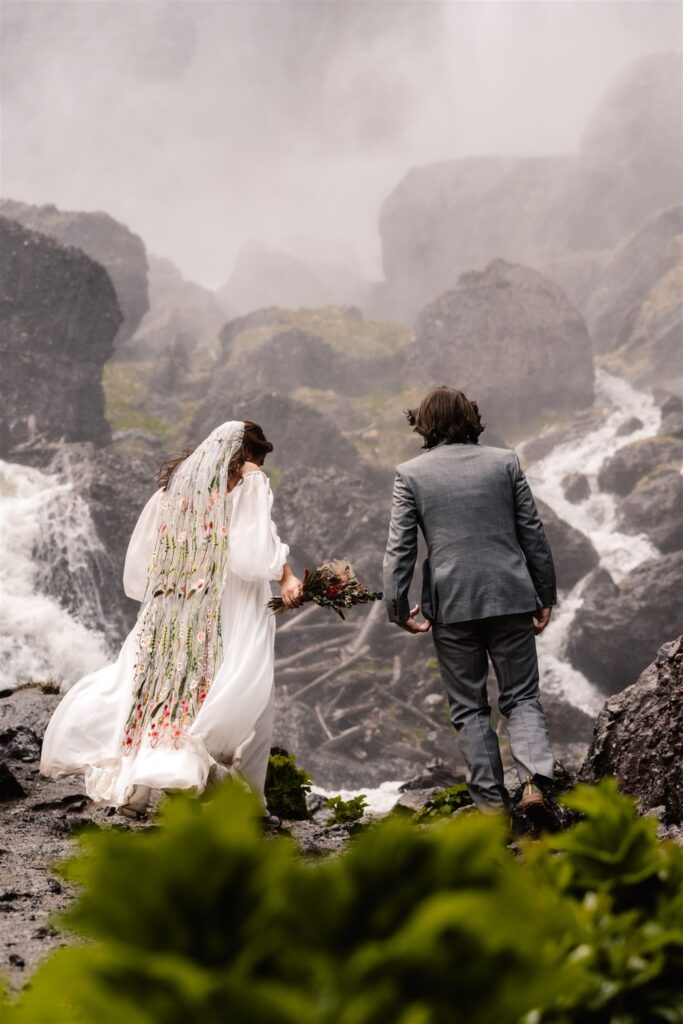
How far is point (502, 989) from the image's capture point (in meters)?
0.72

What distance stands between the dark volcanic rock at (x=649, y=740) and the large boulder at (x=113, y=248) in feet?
202

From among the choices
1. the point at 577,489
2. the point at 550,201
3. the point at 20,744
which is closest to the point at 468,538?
the point at 20,744

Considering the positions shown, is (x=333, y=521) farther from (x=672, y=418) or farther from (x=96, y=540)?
(x=672, y=418)

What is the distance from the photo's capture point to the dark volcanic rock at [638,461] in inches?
1319

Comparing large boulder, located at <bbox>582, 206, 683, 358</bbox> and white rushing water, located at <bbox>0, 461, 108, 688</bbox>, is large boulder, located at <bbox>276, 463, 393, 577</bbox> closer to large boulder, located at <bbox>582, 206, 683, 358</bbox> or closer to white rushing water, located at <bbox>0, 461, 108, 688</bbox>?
white rushing water, located at <bbox>0, 461, 108, 688</bbox>

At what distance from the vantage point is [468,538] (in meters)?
4.08

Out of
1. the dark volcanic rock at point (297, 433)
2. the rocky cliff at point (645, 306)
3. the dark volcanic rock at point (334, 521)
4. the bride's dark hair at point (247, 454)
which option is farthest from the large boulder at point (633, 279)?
the bride's dark hair at point (247, 454)

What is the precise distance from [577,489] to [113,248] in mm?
43742

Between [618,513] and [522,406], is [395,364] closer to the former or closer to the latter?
[522,406]

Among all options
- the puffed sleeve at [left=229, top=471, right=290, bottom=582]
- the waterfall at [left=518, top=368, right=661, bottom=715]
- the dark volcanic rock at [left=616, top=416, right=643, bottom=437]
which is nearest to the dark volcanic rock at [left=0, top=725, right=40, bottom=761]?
the puffed sleeve at [left=229, top=471, right=290, bottom=582]

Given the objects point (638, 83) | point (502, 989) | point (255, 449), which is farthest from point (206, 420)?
point (638, 83)

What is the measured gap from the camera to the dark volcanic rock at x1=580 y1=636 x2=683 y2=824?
389 cm

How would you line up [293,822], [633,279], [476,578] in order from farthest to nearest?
1. [633,279]
2. [293,822]
3. [476,578]

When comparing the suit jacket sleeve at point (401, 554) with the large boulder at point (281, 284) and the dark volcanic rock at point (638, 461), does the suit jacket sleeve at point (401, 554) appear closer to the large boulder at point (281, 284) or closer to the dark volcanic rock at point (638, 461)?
the dark volcanic rock at point (638, 461)
